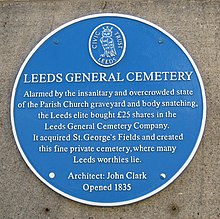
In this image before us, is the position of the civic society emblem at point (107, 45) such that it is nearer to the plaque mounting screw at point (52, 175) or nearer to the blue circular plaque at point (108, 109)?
the blue circular plaque at point (108, 109)

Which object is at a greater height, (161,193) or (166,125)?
(166,125)

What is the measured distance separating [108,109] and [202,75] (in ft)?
2.02

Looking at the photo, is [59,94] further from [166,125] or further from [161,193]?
[161,193]

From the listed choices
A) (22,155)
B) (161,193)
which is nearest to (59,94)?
(22,155)

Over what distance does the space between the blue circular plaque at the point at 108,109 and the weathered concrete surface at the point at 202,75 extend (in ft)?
0.22

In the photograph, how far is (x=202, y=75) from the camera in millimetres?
2908

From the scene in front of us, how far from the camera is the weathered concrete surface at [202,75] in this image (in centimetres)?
283

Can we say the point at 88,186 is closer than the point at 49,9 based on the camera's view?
Yes

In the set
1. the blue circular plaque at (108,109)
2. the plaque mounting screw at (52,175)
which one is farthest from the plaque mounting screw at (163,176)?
the plaque mounting screw at (52,175)

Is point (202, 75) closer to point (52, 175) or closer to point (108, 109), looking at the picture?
point (108, 109)

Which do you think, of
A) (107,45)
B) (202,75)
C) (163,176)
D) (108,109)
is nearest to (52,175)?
(108,109)

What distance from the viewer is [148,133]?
285 cm

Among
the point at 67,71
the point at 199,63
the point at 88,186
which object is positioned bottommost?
the point at 88,186

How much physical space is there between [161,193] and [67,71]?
3.10ft
